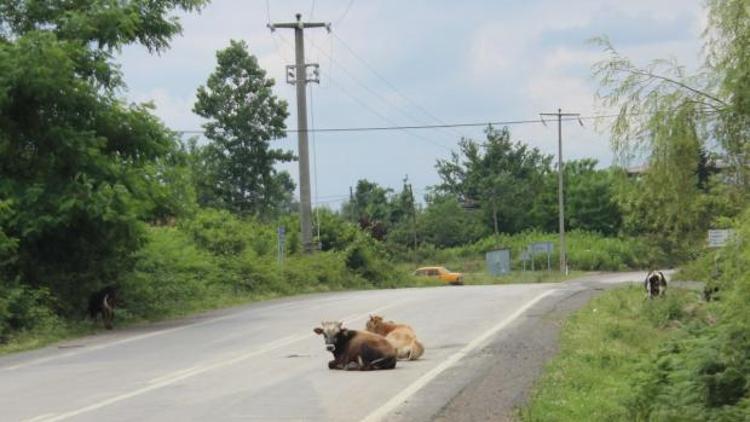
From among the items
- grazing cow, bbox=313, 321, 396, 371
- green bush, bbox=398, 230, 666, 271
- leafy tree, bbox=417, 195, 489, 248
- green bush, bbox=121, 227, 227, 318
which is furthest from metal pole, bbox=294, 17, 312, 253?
leafy tree, bbox=417, 195, 489, 248

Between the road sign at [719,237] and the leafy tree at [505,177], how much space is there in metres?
79.5

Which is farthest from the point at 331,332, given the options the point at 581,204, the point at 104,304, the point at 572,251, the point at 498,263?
the point at 581,204

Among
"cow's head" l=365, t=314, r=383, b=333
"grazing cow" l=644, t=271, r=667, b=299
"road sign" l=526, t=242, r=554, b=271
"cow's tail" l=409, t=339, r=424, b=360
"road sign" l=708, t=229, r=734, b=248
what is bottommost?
"cow's tail" l=409, t=339, r=424, b=360

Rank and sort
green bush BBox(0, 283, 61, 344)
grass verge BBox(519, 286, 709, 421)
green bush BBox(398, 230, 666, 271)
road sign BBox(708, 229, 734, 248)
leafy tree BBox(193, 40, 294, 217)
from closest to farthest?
road sign BBox(708, 229, 734, 248) → grass verge BBox(519, 286, 709, 421) → green bush BBox(0, 283, 61, 344) → leafy tree BBox(193, 40, 294, 217) → green bush BBox(398, 230, 666, 271)

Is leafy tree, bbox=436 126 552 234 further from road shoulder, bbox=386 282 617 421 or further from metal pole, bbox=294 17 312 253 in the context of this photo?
road shoulder, bbox=386 282 617 421

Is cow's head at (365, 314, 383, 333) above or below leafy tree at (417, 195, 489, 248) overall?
below

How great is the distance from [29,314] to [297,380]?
33.1ft

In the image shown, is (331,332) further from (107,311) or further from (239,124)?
(239,124)

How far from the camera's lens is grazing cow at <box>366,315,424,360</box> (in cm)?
1541

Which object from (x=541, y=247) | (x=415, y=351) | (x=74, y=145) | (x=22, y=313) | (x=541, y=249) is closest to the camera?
(x=415, y=351)

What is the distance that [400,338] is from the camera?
15.7 meters

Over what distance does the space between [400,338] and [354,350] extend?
4.38ft

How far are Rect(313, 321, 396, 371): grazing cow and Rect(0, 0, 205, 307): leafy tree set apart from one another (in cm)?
940

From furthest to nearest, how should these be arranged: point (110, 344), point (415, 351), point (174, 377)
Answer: point (110, 344), point (415, 351), point (174, 377)
